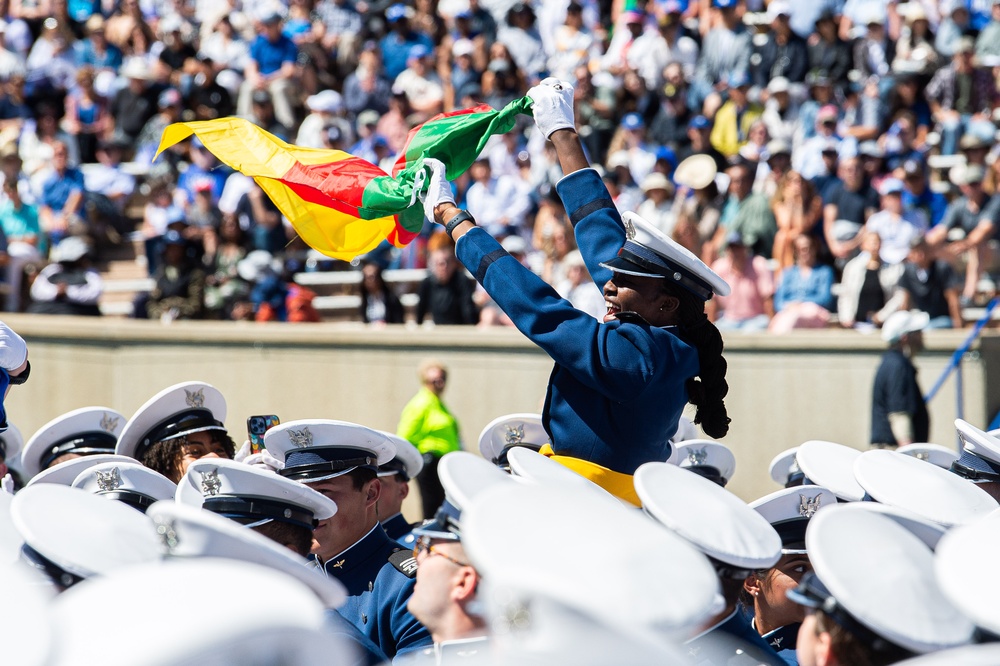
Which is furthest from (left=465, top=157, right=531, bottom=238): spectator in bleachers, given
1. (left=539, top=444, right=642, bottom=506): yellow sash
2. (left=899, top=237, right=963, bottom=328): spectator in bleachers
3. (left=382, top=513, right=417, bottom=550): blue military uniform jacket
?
(left=539, top=444, right=642, bottom=506): yellow sash

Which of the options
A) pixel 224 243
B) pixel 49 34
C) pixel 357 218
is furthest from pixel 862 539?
pixel 49 34

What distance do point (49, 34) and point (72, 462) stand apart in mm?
12899

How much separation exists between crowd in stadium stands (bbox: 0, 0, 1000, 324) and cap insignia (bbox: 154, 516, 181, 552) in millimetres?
7549

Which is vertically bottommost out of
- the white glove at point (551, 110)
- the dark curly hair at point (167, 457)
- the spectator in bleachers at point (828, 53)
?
the dark curly hair at point (167, 457)

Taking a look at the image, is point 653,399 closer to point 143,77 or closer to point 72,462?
point 72,462

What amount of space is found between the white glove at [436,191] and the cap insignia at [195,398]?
4.98ft

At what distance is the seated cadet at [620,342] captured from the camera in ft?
12.9

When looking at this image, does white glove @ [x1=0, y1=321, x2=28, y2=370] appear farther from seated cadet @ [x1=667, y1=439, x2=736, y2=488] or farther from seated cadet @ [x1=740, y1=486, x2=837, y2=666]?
seated cadet @ [x1=667, y1=439, x2=736, y2=488]

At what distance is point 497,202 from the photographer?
13211 mm

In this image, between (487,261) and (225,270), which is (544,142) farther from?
(487,261)

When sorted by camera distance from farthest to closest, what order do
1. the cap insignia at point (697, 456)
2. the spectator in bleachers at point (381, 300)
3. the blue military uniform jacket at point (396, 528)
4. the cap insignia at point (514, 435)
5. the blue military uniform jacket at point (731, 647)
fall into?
the spectator in bleachers at point (381, 300) → the cap insignia at point (697, 456) → the cap insignia at point (514, 435) → the blue military uniform jacket at point (396, 528) → the blue military uniform jacket at point (731, 647)

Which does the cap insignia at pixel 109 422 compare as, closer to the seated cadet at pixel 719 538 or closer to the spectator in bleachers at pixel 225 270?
the seated cadet at pixel 719 538

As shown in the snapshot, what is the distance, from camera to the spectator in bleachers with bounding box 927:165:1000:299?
11188mm

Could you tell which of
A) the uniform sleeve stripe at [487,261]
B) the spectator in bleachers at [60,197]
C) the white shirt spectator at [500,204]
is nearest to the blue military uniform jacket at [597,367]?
the uniform sleeve stripe at [487,261]
